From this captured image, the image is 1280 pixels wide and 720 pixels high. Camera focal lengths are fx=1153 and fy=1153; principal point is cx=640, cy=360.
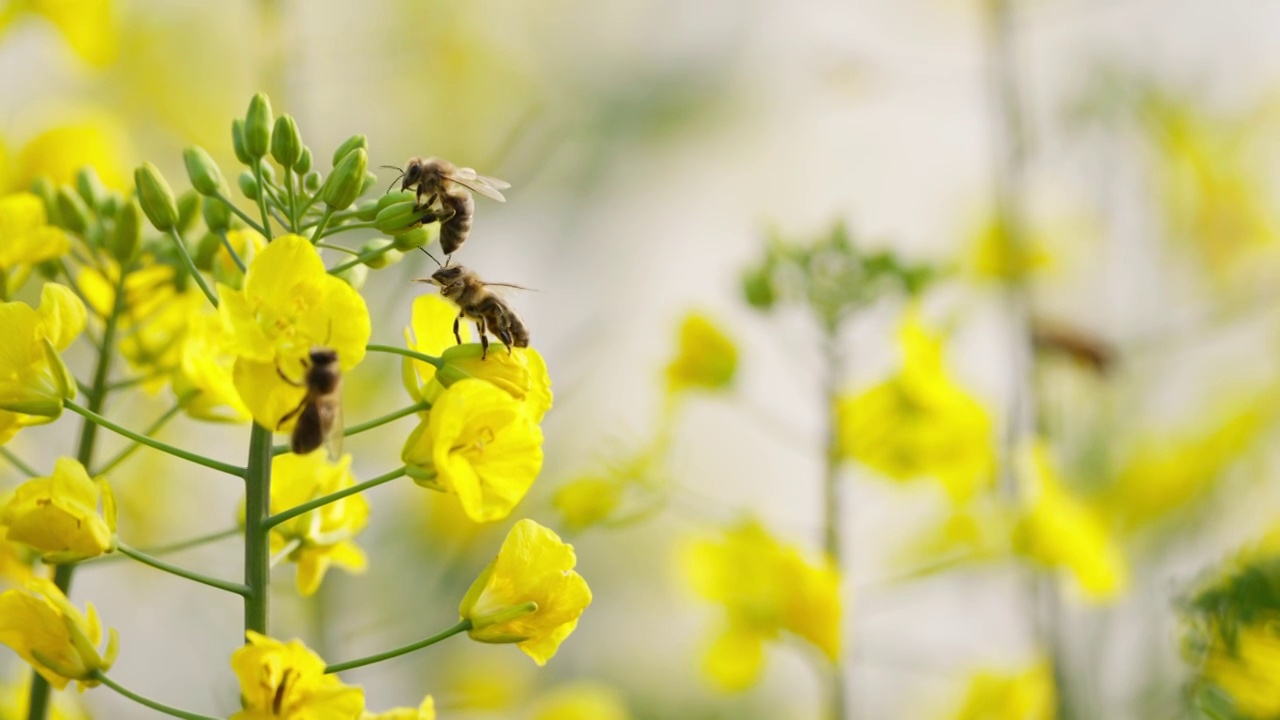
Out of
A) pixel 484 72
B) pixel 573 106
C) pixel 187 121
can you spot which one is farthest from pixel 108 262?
pixel 484 72

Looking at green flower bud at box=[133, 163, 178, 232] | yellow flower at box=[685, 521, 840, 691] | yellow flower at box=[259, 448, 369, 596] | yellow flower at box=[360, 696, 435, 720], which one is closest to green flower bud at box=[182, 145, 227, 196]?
green flower bud at box=[133, 163, 178, 232]

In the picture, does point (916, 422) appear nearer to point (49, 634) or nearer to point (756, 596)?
point (756, 596)

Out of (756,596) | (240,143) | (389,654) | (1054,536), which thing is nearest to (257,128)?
(240,143)

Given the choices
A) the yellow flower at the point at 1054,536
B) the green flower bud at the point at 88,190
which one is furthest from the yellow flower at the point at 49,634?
the yellow flower at the point at 1054,536

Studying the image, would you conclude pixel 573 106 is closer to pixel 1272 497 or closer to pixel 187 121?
pixel 187 121

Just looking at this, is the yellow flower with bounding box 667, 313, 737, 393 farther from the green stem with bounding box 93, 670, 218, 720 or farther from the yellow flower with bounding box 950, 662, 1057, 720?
the green stem with bounding box 93, 670, 218, 720

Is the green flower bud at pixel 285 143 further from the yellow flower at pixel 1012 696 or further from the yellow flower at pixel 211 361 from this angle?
the yellow flower at pixel 1012 696
